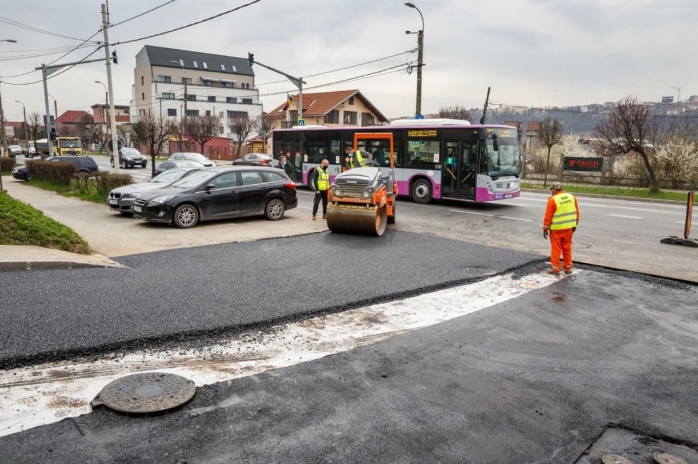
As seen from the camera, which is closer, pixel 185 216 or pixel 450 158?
pixel 185 216

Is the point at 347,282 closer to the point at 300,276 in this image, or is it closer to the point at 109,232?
the point at 300,276

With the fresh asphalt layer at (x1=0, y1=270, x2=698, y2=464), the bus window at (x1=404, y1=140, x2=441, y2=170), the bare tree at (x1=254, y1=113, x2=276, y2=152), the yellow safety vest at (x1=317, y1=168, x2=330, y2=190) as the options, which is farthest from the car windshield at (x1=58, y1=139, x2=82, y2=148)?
the fresh asphalt layer at (x1=0, y1=270, x2=698, y2=464)

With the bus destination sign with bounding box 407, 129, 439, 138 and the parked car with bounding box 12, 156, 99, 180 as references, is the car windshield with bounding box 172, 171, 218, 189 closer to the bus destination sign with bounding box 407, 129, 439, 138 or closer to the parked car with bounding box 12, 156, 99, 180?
the bus destination sign with bounding box 407, 129, 439, 138

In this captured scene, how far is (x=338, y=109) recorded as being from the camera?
63.7m

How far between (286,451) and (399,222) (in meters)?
12.1

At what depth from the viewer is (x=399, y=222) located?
1552 centimetres

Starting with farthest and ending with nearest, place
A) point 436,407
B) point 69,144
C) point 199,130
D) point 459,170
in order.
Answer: point 199,130
point 69,144
point 459,170
point 436,407

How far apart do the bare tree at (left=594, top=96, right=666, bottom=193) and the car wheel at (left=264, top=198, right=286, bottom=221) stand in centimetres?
1916

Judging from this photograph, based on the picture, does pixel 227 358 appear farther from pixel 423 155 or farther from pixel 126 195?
pixel 423 155

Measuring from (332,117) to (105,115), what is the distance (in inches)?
2345

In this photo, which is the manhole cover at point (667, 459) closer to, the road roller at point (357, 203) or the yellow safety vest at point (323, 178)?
the road roller at point (357, 203)

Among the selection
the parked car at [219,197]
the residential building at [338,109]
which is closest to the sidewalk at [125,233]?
the parked car at [219,197]

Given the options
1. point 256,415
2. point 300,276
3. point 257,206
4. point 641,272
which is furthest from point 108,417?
point 257,206

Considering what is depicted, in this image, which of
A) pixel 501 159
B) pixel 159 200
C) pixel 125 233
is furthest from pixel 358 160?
pixel 125 233
